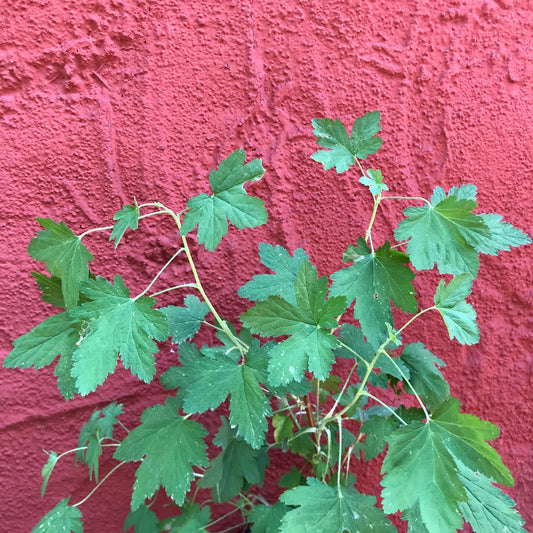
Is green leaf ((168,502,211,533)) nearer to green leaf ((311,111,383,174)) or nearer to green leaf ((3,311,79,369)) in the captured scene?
green leaf ((3,311,79,369))

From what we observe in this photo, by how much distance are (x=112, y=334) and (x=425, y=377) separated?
1.72 ft

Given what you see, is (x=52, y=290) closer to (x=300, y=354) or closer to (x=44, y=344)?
(x=44, y=344)

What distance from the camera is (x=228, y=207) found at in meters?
0.69

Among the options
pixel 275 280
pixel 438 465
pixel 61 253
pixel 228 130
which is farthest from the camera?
pixel 228 130

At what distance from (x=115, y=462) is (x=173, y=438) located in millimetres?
468

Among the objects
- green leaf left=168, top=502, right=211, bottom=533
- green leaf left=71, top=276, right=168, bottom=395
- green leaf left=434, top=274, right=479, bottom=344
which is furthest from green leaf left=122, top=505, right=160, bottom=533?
green leaf left=434, top=274, right=479, bottom=344

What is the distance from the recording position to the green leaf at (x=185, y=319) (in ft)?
2.73

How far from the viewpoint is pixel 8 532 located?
1.07 meters

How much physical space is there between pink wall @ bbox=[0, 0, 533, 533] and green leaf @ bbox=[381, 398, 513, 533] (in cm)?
52

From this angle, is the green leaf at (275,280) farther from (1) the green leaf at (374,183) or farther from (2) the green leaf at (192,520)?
(2) the green leaf at (192,520)

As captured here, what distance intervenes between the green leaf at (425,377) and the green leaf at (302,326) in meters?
0.26

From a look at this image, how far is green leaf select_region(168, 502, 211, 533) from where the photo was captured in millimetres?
851

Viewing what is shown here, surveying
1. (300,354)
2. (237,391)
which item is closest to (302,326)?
(300,354)

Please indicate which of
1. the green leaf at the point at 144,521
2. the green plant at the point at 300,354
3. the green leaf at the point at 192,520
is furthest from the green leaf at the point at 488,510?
the green leaf at the point at 144,521
